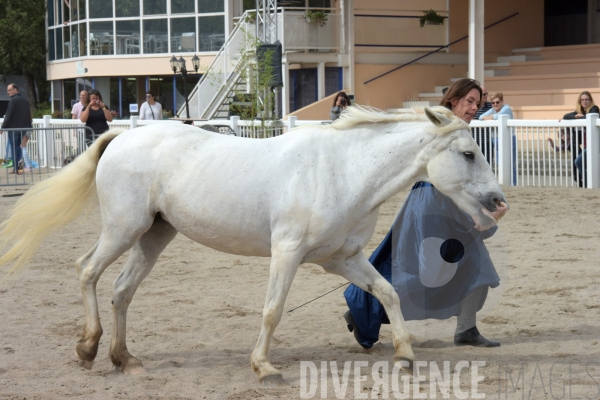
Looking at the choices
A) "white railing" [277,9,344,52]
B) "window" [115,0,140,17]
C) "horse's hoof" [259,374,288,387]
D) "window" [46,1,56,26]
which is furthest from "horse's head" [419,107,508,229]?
"window" [46,1,56,26]

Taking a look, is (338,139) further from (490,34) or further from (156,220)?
(490,34)

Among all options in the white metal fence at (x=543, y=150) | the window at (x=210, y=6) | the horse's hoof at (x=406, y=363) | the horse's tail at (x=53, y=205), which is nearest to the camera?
the horse's hoof at (x=406, y=363)

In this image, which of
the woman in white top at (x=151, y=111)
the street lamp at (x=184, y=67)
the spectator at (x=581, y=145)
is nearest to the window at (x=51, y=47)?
the street lamp at (x=184, y=67)

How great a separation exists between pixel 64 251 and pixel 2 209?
12.3 ft

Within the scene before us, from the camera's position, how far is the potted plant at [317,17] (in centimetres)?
2495

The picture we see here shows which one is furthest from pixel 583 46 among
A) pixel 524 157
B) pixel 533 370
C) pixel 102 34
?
pixel 533 370

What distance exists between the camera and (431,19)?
86.2 feet

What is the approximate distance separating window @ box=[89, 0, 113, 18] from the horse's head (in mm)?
28941

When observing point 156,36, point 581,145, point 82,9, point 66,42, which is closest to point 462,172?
point 581,145

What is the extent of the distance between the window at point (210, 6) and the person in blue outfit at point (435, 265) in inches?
984

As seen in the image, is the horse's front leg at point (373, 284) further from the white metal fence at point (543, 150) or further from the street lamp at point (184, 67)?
the street lamp at point (184, 67)

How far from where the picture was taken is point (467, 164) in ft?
15.8

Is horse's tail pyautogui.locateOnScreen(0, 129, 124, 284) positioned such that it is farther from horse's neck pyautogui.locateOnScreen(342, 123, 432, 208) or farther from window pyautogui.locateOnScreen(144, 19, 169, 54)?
window pyautogui.locateOnScreen(144, 19, 169, 54)

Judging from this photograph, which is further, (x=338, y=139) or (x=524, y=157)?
(x=524, y=157)
